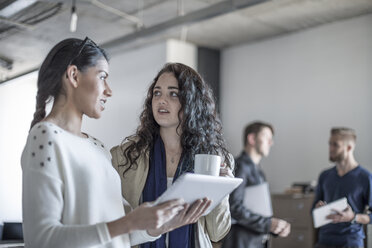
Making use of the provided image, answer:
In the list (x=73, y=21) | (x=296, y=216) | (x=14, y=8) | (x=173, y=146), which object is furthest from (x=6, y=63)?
(x=296, y=216)

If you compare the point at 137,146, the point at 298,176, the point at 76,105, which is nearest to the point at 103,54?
the point at 76,105

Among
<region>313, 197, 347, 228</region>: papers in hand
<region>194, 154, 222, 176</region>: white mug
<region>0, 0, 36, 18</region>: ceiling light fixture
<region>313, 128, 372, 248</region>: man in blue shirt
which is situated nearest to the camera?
<region>194, 154, 222, 176</region>: white mug

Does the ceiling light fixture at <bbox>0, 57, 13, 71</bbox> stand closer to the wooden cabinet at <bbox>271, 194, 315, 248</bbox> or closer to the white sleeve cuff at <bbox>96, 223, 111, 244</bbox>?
the white sleeve cuff at <bbox>96, 223, 111, 244</bbox>

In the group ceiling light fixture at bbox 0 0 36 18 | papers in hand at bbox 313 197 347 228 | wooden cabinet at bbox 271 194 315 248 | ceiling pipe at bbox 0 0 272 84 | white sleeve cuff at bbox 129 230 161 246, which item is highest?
ceiling pipe at bbox 0 0 272 84

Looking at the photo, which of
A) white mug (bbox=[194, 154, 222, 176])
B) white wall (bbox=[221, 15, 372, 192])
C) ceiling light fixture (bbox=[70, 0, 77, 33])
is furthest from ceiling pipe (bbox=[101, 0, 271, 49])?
white mug (bbox=[194, 154, 222, 176])

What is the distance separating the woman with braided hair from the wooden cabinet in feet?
12.8

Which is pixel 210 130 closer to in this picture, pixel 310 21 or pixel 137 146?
pixel 137 146

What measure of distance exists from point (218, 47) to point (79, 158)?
552 cm

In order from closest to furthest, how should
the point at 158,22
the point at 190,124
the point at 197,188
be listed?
the point at 197,188 < the point at 190,124 < the point at 158,22

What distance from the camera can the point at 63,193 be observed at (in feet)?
4.06

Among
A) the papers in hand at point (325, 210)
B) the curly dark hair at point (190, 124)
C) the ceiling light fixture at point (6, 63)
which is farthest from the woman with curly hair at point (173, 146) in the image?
the papers in hand at point (325, 210)

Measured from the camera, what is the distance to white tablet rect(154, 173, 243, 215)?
1225 mm

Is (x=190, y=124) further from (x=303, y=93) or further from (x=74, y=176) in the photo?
(x=303, y=93)

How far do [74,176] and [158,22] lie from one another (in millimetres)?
4390
